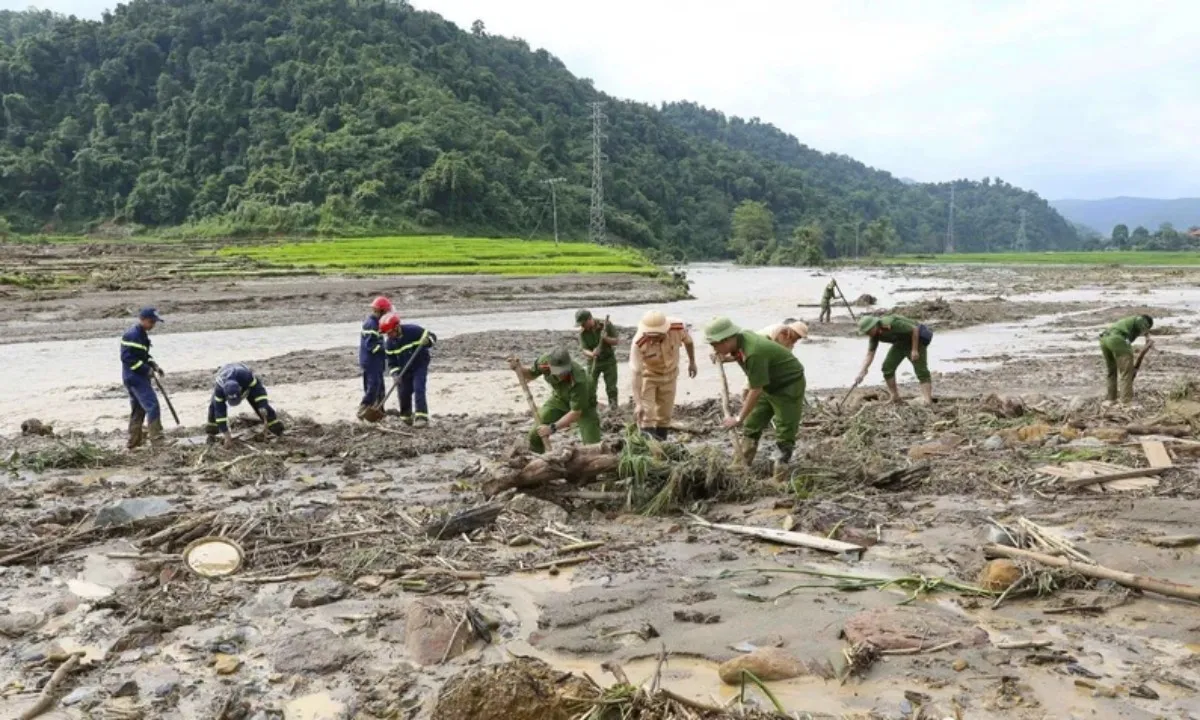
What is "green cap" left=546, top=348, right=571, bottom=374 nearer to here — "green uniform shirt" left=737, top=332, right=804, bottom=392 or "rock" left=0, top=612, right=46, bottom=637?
"green uniform shirt" left=737, top=332, right=804, bottom=392

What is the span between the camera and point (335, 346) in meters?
19.4

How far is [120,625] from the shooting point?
17.1 ft

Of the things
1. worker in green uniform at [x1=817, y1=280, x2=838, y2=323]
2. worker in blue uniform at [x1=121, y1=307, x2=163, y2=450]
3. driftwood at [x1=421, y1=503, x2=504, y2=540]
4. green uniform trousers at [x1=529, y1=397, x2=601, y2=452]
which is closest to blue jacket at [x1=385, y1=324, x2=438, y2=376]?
worker in blue uniform at [x1=121, y1=307, x2=163, y2=450]

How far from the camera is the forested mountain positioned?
63281 millimetres

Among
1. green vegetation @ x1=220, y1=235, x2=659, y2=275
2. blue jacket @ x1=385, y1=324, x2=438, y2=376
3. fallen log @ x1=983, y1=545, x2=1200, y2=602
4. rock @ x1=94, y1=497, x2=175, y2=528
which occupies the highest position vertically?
green vegetation @ x1=220, y1=235, x2=659, y2=275

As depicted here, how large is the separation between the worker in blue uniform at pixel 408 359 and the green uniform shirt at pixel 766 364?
15.9ft

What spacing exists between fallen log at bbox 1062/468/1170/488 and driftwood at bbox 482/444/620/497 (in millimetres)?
3552

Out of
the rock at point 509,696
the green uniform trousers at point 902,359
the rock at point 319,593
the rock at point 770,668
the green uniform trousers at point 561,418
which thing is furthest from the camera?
the green uniform trousers at point 902,359

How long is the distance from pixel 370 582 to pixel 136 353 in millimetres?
5694

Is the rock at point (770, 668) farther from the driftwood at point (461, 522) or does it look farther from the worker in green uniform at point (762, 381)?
the worker in green uniform at point (762, 381)

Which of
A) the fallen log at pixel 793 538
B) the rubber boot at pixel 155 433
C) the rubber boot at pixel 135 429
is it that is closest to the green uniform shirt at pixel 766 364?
the fallen log at pixel 793 538

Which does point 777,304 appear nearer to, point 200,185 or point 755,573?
point 755,573

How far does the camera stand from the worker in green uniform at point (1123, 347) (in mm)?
10617

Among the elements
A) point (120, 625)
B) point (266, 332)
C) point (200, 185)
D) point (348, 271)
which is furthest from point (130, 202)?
point (120, 625)
